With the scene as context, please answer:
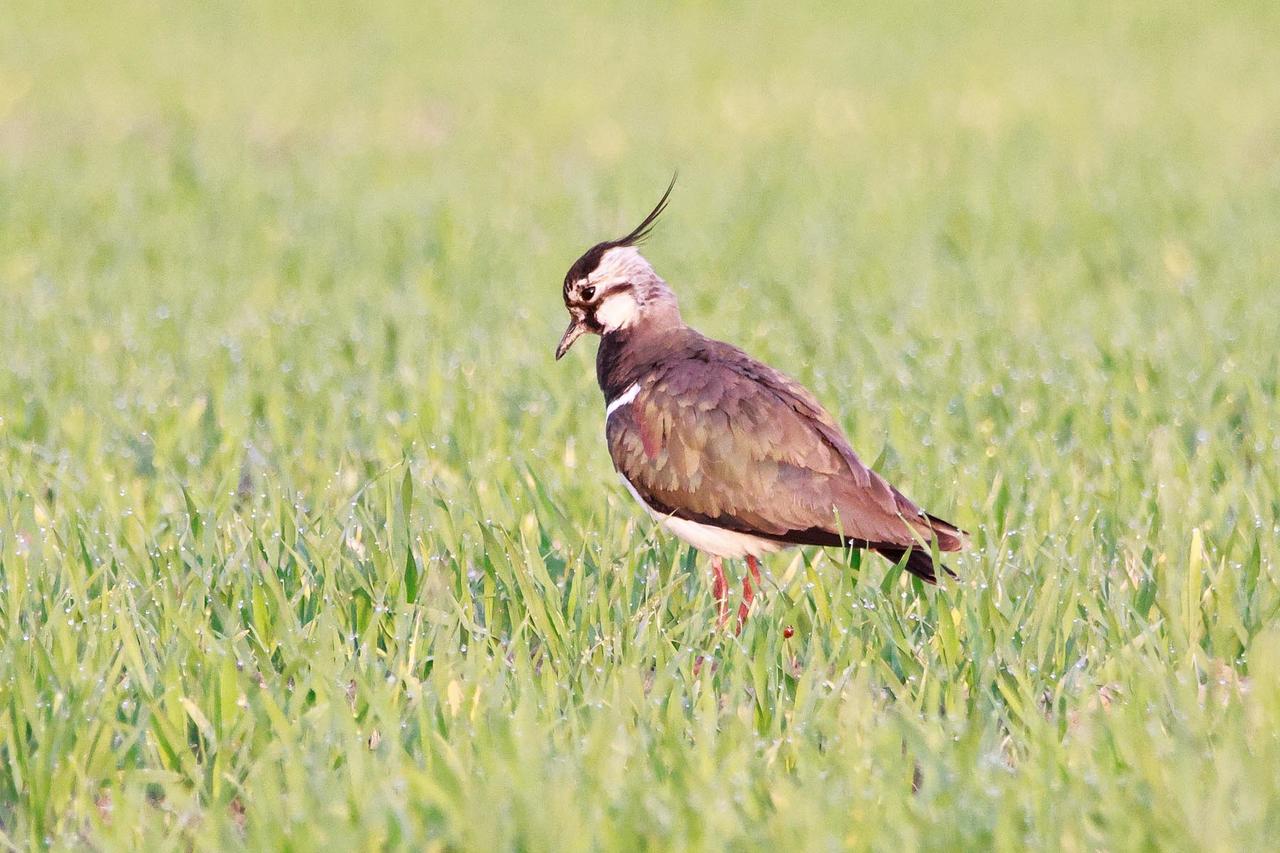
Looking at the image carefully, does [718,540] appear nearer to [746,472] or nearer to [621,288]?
[746,472]

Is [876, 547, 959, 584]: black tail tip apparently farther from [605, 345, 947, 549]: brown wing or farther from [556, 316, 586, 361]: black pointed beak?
[556, 316, 586, 361]: black pointed beak

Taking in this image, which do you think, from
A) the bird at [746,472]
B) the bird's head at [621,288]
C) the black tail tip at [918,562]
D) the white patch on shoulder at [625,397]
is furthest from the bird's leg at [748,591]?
the bird's head at [621,288]

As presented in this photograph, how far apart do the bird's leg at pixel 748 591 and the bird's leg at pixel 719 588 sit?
4 centimetres

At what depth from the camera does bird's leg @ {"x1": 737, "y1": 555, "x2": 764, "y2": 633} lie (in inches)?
167

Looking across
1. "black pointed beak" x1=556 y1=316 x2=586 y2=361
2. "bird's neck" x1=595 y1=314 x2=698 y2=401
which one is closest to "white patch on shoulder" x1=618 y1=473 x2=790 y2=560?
"bird's neck" x1=595 y1=314 x2=698 y2=401

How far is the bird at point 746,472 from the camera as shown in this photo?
4242mm

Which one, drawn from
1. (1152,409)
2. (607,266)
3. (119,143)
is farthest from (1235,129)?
(607,266)

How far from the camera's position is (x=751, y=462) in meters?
4.37

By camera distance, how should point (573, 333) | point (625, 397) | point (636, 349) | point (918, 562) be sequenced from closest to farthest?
point (918, 562) < point (625, 397) < point (636, 349) < point (573, 333)

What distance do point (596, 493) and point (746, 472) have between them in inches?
40.1

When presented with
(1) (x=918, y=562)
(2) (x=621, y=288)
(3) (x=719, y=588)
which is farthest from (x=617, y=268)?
(1) (x=918, y=562)

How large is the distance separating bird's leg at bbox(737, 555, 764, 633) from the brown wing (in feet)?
0.63

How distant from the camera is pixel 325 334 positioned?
7754 millimetres

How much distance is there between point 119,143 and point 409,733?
10.8 meters
